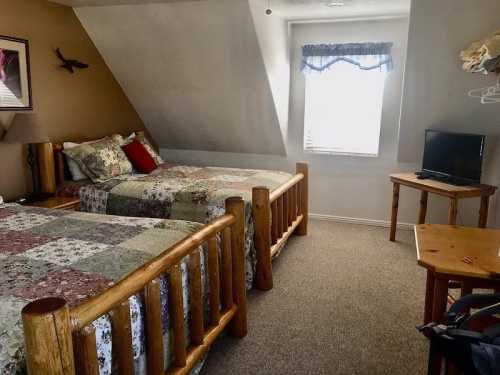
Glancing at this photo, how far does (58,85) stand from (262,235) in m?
2.39

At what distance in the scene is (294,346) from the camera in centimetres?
217

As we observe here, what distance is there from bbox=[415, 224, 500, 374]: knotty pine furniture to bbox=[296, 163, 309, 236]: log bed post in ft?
5.77

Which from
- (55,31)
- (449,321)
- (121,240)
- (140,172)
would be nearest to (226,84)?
(140,172)

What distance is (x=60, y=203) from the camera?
2.98 metres

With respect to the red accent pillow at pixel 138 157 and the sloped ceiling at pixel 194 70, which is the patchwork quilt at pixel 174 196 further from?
the sloped ceiling at pixel 194 70

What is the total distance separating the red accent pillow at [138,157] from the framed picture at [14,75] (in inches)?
35.3

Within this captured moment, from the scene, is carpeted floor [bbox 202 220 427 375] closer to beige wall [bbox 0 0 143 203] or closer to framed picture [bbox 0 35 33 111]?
beige wall [bbox 0 0 143 203]

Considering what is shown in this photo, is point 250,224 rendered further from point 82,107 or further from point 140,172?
point 82,107

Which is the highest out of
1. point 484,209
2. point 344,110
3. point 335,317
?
point 344,110

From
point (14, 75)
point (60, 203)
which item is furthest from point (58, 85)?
point (60, 203)

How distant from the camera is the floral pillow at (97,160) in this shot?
3.35 meters

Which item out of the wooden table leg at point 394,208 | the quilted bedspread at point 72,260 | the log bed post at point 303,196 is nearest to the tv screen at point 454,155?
the wooden table leg at point 394,208

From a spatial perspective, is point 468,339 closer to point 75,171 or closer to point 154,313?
point 154,313

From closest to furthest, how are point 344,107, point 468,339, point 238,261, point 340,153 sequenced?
1. point 468,339
2. point 238,261
3. point 344,107
4. point 340,153
